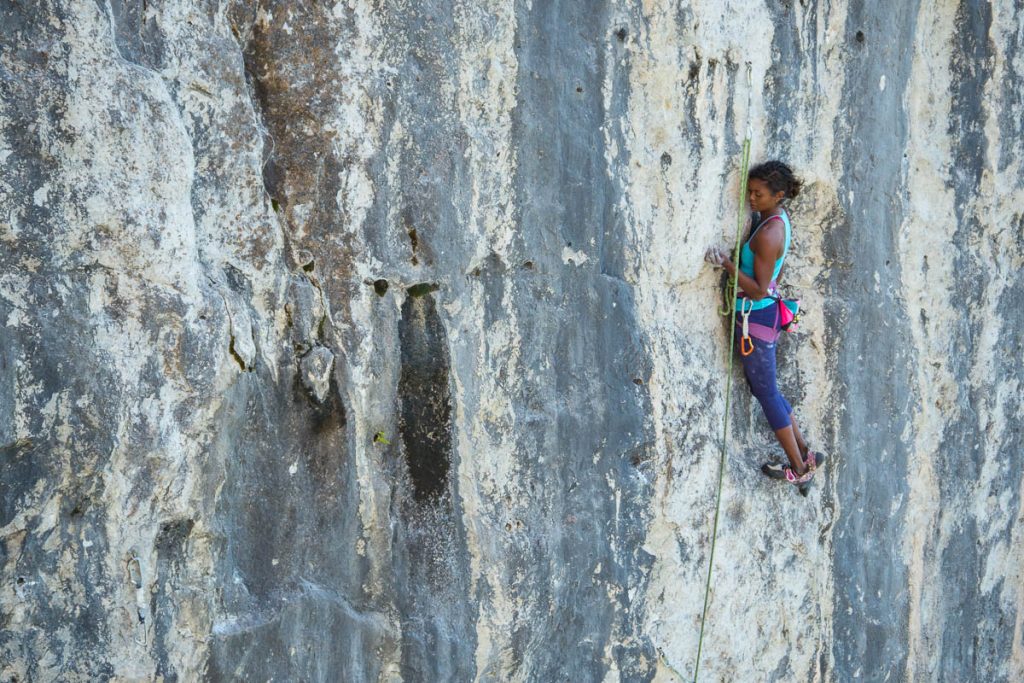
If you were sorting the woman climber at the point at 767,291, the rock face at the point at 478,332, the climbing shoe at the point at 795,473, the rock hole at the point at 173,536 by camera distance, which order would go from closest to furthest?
1. the rock face at the point at 478,332
2. the rock hole at the point at 173,536
3. the woman climber at the point at 767,291
4. the climbing shoe at the point at 795,473

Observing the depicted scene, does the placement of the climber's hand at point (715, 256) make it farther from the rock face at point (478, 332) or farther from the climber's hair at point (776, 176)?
the climber's hair at point (776, 176)

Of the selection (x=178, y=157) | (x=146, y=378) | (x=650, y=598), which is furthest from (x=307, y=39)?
(x=650, y=598)

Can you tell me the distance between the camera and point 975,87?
17.7ft

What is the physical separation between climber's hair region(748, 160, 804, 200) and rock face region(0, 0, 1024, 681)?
0.43 ft

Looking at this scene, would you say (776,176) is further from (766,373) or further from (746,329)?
(766,373)

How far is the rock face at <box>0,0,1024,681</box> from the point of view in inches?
147

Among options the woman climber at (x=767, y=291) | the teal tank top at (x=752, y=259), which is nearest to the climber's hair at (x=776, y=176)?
the woman climber at (x=767, y=291)

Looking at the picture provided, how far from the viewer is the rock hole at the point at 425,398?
4.23m

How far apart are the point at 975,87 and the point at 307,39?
346 cm

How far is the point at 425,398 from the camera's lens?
4.29 m

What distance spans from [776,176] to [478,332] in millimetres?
1509

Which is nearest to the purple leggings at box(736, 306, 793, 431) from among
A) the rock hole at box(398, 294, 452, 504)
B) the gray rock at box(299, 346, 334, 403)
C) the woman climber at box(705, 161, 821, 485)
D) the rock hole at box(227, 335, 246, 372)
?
the woman climber at box(705, 161, 821, 485)

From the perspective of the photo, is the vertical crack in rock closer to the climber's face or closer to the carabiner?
the carabiner

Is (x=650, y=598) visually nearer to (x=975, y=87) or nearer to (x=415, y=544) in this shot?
(x=415, y=544)
